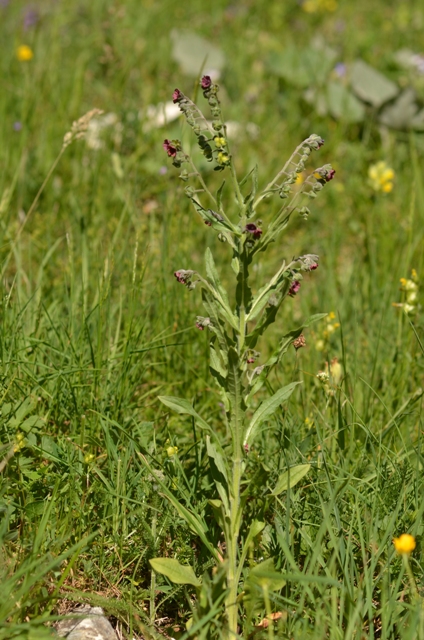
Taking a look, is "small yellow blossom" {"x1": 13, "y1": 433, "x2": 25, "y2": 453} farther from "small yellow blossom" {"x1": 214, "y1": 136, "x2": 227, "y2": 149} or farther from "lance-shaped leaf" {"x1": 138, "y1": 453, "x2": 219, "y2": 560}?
"small yellow blossom" {"x1": 214, "y1": 136, "x2": 227, "y2": 149}

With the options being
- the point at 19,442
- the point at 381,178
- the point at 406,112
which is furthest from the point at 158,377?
the point at 406,112

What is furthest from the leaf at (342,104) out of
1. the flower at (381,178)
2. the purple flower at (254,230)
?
the purple flower at (254,230)

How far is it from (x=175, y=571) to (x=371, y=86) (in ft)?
11.7

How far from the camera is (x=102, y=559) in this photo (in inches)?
70.3

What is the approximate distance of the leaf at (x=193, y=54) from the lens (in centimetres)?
444

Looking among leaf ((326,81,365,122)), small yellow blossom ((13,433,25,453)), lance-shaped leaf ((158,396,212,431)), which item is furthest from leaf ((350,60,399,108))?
small yellow blossom ((13,433,25,453))

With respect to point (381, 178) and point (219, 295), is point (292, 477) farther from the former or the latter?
point (381, 178)

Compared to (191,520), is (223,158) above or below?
above

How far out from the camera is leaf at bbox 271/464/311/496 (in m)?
1.72

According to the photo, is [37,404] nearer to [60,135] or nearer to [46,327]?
[46,327]

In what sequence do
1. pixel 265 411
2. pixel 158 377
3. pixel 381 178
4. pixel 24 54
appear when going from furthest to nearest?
1. pixel 24 54
2. pixel 381 178
3. pixel 158 377
4. pixel 265 411

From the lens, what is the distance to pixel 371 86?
4.41m

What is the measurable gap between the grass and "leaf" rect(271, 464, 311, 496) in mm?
57

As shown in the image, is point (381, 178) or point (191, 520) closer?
point (191, 520)
